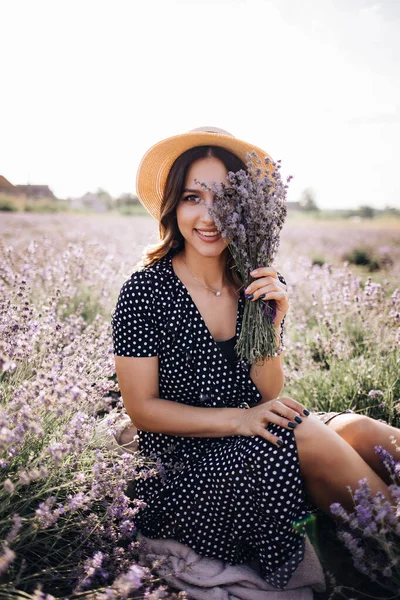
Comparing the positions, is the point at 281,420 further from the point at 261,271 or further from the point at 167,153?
the point at 167,153

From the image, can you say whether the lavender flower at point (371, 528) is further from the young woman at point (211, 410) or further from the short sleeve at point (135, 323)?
the short sleeve at point (135, 323)

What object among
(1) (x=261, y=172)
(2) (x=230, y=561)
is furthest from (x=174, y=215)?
(2) (x=230, y=561)

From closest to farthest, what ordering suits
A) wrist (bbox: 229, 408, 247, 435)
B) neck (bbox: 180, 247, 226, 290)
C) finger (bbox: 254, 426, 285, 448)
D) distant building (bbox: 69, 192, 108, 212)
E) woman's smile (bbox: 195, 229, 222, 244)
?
finger (bbox: 254, 426, 285, 448), wrist (bbox: 229, 408, 247, 435), woman's smile (bbox: 195, 229, 222, 244), neck (bbox: 180, 247, 226, 290), distant building (bbox: 69, 192, 108, 212)

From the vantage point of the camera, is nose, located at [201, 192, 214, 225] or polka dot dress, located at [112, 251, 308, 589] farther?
nose, located at [201, 192, 214, 225]

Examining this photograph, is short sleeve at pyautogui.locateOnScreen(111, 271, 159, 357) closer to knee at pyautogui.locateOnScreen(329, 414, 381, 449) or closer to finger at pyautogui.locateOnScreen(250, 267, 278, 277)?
finger at pyautogui.locateOnScreen(250, 267, 278, 277)

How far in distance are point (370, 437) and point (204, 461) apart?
71 centimetres

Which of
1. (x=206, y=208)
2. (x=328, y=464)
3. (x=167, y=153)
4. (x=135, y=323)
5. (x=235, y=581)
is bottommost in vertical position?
(x=235, y=581)

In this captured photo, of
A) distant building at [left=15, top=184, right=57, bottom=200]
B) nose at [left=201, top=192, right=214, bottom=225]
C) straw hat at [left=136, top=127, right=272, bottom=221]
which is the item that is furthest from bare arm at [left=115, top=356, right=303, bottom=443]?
distant building at [left=15, top=184, right=57, bottom=200]

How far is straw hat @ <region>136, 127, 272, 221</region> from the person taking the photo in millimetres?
2354

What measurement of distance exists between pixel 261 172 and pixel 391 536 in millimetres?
1476

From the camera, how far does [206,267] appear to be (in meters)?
2.55

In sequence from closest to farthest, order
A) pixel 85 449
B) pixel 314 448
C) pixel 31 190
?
pixel 314 448
pixel 85 449
pixel 31 190

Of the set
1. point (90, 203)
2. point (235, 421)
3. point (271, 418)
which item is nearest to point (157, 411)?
point (235, 421)

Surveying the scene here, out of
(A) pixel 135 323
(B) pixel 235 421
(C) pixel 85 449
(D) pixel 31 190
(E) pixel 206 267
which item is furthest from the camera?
(D) pixel 31 190
